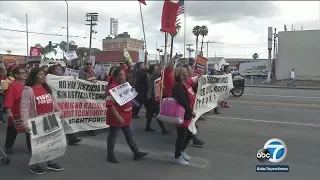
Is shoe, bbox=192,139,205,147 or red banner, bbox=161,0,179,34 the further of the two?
red banner, bbox=161,0,179,34

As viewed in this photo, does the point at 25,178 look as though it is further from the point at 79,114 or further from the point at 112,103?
the point at 79,114

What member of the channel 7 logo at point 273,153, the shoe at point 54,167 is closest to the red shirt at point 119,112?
the shoe at point 54,167

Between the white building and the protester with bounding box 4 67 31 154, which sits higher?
the white building

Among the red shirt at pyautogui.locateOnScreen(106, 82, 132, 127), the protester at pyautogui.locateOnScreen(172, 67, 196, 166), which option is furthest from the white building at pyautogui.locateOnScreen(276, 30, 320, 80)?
the red shirt at pyautogui.locateOnScreen(106, 82, 132, 127)

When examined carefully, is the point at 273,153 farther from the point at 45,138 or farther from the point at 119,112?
the point at 45,138

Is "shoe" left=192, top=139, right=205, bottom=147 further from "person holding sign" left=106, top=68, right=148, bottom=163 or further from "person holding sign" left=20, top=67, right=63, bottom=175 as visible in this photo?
"person holding sign" left=20, top=67, right=63, bottom=175

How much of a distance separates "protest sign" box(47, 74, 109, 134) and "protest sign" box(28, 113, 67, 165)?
7.55ft

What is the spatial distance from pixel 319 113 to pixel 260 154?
6.92 meters

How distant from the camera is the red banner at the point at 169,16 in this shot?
760cm

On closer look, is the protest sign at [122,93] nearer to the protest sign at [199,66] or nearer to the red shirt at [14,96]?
the red shirt at [14,96]

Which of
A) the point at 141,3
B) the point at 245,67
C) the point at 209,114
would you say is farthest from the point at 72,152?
the point at 245,67

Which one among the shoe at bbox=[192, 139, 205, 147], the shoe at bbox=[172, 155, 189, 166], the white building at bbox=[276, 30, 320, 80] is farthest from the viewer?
the white building at bbox=[276, 30, 320, 80]

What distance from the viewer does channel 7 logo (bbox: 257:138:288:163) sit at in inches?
242

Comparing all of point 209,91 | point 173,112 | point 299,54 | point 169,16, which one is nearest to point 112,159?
point 173,112
